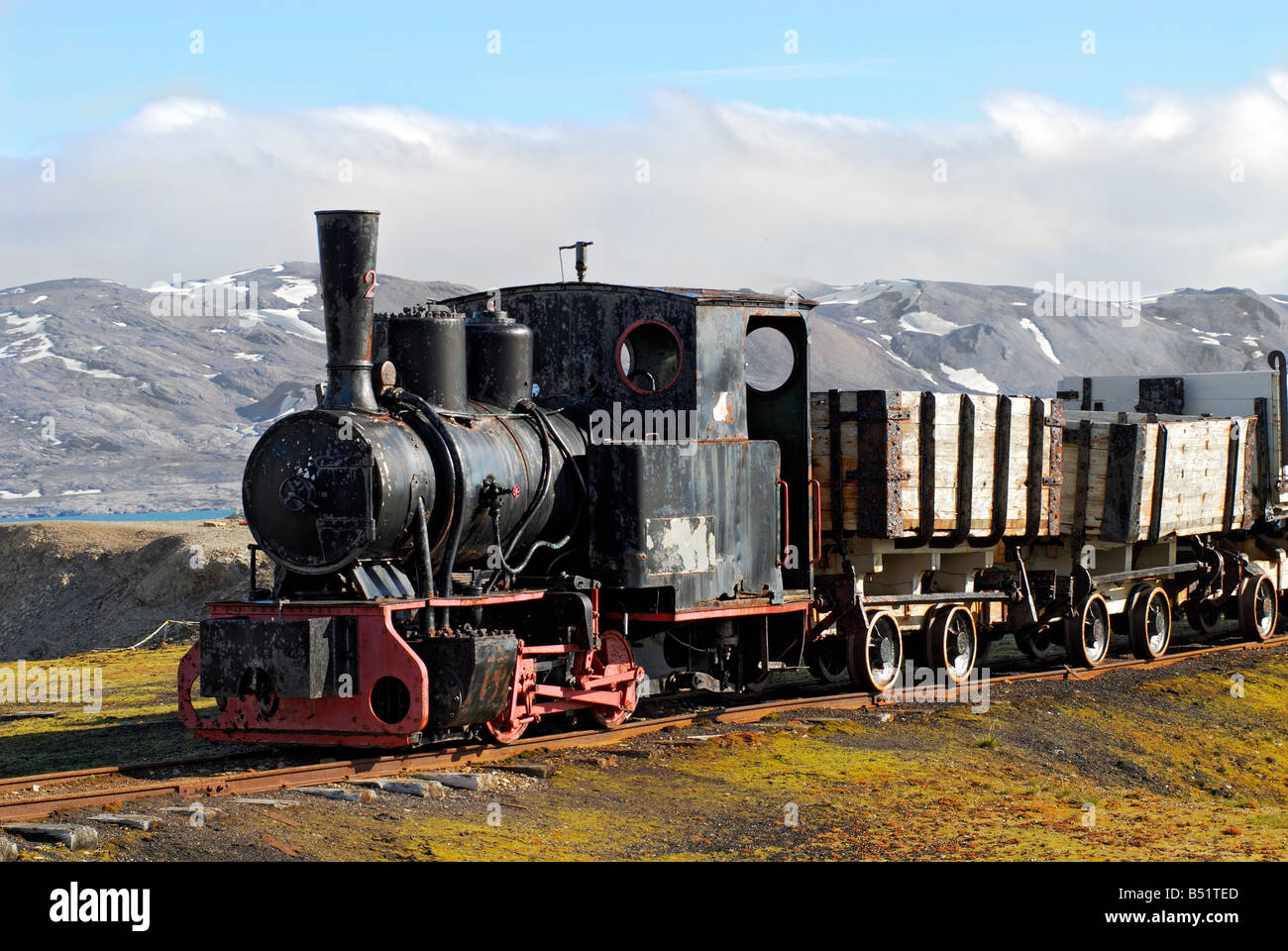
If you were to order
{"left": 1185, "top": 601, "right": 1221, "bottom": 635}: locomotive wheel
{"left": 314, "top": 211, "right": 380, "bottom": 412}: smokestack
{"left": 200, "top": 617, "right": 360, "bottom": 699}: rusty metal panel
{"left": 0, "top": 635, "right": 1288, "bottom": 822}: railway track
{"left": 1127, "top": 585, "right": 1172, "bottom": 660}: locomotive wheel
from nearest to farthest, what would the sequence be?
1. {"left": 0, "top": 635, "right": 1288, "bottom": 822}: railway track
2. {"left": 200, "top": 617, "right": 360, "bottom": 699}: rusty metal panel
3. {"left": 314, "top": 211, "right": 380, "bottom": 412}: smokestack
4. {"left": 1127, "top": 585, "right": 1172, "bottom": 660}: locomotive wheel
5. {"left": 1185, "top": 601, "right": 1221, "bottom": 635}: locomotive wheel

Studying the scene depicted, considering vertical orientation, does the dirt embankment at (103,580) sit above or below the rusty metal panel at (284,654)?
below

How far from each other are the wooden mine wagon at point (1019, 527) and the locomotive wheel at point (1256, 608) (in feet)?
0.09

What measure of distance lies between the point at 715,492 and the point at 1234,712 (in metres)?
6.86

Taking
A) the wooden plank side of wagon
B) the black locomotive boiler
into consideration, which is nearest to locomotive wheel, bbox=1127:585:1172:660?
the wooden plank side of wagon

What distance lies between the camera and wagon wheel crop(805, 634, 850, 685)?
15.4m

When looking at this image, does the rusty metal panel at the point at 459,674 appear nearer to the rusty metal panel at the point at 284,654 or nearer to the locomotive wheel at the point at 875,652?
the rusty metal panel at the point at 284,654

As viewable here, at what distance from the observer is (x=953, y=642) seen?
53.9 ft

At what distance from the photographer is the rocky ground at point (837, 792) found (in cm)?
884

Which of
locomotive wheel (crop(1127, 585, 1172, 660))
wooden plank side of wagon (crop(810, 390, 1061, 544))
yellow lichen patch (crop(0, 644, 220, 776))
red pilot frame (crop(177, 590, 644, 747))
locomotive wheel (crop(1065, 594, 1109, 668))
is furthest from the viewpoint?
locomotive wheel (crop(1127, 585, 1172, 660))

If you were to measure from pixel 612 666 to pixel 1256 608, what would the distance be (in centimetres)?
1187

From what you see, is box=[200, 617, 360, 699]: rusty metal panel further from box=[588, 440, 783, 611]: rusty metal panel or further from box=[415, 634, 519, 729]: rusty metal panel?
box=[588, 440, 783, 611]: rusty metal panel

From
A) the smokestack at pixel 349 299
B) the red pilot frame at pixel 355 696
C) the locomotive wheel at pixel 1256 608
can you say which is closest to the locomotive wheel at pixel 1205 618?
the locomotive wheel at pixel 1256 608

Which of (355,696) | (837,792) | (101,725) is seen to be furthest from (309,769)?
(101,725)

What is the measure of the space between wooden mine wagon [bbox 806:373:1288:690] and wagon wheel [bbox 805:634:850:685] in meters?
0.03
